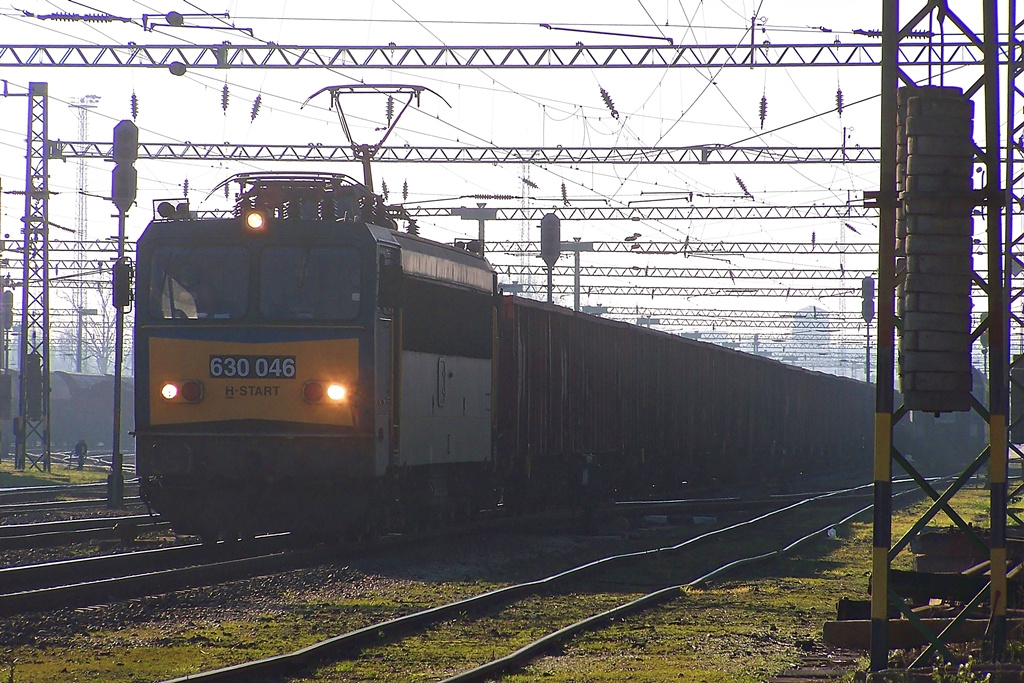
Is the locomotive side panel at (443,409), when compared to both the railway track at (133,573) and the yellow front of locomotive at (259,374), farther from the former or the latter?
the railway track at (133,573)

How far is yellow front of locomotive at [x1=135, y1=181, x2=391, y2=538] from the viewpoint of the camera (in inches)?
513

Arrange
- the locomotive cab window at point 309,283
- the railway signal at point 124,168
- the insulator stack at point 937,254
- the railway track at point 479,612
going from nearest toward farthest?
the railway track at point 479,612 < the insulator stack at point 937,254 < the locomotive cab window at point 309,283 < the railway signal at point 124,168

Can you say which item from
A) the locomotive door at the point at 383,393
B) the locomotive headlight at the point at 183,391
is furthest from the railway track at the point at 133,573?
the locomotive headlight at the point at 183,391

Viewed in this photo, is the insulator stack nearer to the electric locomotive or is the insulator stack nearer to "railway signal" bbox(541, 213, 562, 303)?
the electric locomotive

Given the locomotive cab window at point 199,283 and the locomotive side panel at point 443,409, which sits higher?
the locomotive cab window at point 199,283

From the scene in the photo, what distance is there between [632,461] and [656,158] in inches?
505

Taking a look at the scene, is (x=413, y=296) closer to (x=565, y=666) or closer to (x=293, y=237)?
(x=293, y=237)

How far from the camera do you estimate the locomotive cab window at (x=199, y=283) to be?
13383 millimetres

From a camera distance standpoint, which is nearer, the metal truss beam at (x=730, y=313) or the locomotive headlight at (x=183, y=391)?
the locomotive headlight at (x=183, y=391)

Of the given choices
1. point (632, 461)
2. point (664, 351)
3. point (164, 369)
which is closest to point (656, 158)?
point (664, 351)

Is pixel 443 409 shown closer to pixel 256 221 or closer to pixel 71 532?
pixel 256 221

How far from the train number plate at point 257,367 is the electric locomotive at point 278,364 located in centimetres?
1

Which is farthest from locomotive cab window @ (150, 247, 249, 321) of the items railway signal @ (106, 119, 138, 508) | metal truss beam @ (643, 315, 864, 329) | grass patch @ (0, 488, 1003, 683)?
metal truss beam @ (643, 315, 864, 329)

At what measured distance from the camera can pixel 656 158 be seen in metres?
34.8
